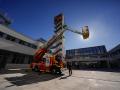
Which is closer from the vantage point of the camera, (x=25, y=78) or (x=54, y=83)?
(x=54, y=83)

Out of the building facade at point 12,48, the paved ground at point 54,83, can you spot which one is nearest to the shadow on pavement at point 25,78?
the paved ground at point 54,83

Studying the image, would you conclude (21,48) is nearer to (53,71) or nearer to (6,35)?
(6,35)

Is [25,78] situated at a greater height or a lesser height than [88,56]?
lesser

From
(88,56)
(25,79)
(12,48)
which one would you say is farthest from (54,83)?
(88,56)

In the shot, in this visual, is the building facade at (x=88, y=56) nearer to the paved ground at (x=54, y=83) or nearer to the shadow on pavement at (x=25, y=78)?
the shadow on pavement at (x=25, y=78)

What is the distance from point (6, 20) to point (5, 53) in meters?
19.4

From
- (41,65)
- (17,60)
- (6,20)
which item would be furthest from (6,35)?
(6,20)

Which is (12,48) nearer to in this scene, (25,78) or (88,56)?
(25,78)

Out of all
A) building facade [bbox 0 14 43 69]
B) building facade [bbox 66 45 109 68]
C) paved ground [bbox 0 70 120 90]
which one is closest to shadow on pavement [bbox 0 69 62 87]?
paved ground [bbox 0 70 120 90]

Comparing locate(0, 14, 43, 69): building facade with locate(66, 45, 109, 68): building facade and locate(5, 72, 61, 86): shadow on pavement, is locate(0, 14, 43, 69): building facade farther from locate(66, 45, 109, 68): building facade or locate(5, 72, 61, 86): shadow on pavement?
locate(66, 45, 109, 68): building facade

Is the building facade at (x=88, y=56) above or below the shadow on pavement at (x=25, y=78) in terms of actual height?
above

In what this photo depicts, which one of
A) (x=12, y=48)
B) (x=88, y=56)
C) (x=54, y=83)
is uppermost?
(x=88, y=56)

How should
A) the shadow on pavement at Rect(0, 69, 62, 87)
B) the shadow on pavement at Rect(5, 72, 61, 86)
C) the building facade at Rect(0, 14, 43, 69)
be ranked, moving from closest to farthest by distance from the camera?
the shadow on pavement at Rect(5, 72, 61, 86)
the shadow on pavement at Rect(0, 69, 62, 87)
the building facade at Rect(0, 14, 43, 69)

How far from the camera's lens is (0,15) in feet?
94.6
